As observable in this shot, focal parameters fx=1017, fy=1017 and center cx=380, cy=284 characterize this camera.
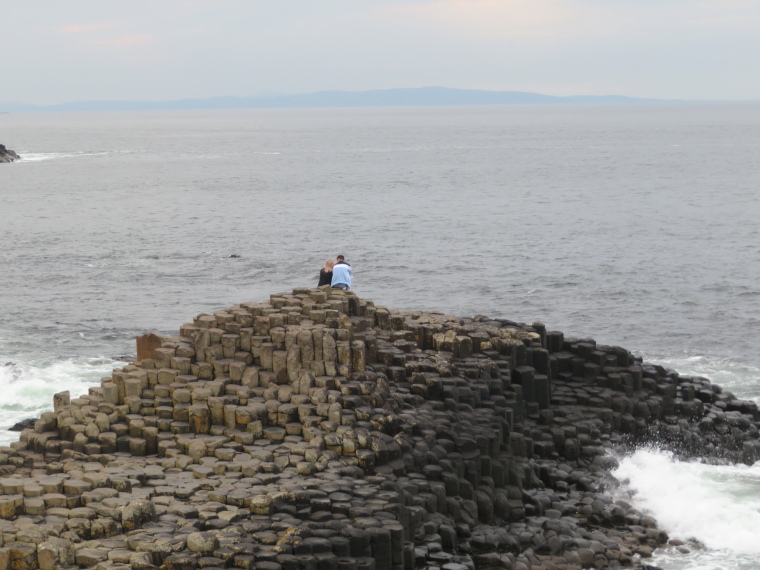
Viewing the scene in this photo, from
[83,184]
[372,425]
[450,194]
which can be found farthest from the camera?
[83,184]

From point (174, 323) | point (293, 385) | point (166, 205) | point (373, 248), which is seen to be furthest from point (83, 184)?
point (293, 385)

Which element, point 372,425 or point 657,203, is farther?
point 657,203

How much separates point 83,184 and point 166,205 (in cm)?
2183

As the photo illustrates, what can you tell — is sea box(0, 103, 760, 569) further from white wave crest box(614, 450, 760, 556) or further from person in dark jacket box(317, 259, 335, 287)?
person in dark jacket box(317, 259, 335, 287)

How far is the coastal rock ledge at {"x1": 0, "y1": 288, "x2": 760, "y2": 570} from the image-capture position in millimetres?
16250

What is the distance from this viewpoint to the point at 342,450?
19.4 m

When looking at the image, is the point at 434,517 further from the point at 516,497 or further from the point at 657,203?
the point at 657,203

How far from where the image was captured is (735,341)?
36.3 meters

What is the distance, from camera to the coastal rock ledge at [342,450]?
16250 mm

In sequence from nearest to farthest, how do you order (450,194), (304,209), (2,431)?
1. (2,431)
2. (304,209)
3. (450,194)

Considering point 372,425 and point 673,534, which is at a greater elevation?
point 372,425

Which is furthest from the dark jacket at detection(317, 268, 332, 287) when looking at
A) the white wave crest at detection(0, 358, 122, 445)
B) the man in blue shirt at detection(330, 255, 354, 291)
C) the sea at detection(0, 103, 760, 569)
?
the sea at detection(0, 103, 760, 569)

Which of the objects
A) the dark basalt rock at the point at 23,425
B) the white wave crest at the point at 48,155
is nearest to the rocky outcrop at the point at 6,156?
the white wave crest at the point at 48,155

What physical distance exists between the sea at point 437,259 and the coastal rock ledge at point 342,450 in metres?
1.73
